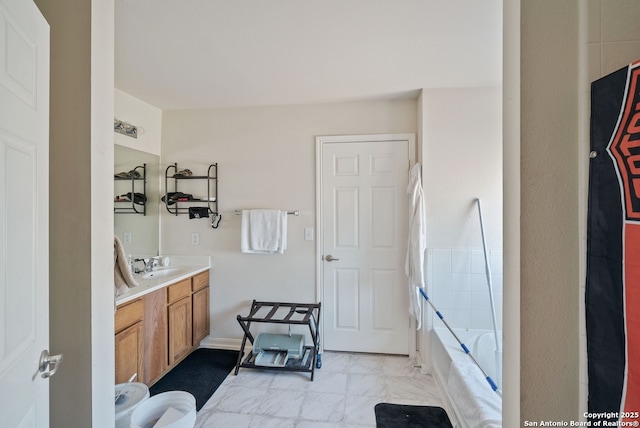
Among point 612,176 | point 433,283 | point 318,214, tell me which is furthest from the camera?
point 318,214

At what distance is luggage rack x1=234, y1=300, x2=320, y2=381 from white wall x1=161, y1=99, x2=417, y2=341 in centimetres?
13

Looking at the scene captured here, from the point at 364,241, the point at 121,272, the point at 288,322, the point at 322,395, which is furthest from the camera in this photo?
the point at 364,241

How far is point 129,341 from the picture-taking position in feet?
5.59

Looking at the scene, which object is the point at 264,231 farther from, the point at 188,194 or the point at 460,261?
the point at 460,261

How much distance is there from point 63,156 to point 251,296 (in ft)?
6.43

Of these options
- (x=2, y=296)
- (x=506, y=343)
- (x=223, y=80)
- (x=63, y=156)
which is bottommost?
(x=506, y=343)

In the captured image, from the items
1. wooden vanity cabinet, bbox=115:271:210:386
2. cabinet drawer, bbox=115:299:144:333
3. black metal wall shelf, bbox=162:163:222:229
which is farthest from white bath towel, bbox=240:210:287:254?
cabinet drawer, bbox=115:299:144:333

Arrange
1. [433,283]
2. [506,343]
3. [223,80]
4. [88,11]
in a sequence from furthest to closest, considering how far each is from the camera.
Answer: [433,283], [223,80], [88,11], [506,343]

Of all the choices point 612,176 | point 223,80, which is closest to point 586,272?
point 612,176

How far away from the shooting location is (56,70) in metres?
0.90

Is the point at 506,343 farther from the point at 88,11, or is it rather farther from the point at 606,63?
the point at 88,11

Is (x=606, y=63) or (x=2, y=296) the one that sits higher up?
(x=606, y=63)

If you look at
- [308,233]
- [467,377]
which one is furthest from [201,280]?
[467,377]

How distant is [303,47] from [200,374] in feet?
8.51
